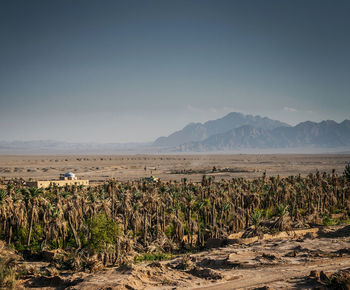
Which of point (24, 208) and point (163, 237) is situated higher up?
point (24, 208)

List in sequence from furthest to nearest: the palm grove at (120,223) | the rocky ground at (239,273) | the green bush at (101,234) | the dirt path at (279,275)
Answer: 1. the palm grove at (120,223)
2. the green bush at (101,234)
3. the dirt path at (279,275)
4. the rocky ground at (239,273)

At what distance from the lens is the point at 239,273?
1088 inches

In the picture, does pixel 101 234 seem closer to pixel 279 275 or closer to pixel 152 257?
pixel 152 257

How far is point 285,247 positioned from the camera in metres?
35.6

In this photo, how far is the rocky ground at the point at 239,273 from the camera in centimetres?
2405

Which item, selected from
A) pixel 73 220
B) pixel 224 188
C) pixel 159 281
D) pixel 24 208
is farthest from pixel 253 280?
pixel 224 188

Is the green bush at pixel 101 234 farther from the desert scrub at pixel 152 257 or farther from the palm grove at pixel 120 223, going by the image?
the desert scrub at pixel 152 257

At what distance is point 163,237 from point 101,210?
31.9 feet

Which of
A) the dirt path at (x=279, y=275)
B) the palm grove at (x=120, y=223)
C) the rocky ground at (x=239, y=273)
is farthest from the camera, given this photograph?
the palm grove at (x=120, y=223)

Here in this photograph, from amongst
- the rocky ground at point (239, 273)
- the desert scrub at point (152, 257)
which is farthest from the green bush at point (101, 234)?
the rocky ground at point (239, 273)

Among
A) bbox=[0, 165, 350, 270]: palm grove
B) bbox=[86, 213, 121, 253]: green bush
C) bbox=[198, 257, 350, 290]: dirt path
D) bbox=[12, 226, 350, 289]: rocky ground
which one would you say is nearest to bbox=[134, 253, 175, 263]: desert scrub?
bbox=[0, 165, 350, 270]: palm grove

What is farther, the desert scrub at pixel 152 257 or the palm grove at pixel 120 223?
the desert scrub at pixel 152 257

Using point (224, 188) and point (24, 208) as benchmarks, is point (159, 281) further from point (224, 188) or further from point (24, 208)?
point (224, 188)

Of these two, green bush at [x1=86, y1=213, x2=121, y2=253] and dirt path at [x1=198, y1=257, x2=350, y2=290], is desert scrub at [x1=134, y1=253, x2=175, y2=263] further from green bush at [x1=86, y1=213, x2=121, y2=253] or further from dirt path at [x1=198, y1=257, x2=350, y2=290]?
dirt path at [x1=198, y1=257, x2=350, y2=290]
